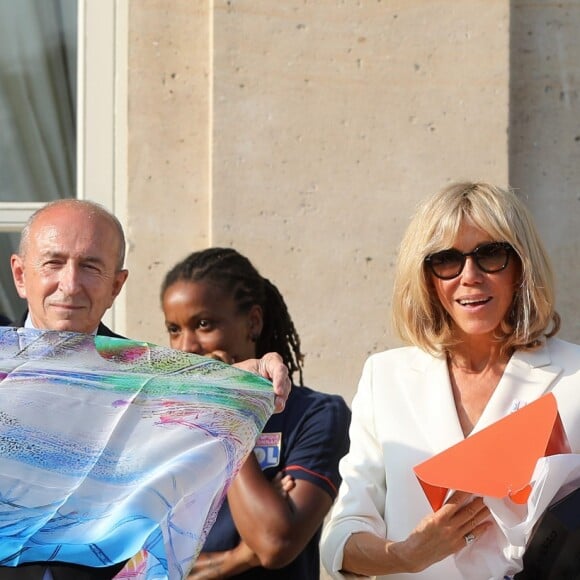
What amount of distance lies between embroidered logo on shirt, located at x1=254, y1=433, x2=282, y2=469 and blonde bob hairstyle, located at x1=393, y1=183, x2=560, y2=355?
0.45 meters

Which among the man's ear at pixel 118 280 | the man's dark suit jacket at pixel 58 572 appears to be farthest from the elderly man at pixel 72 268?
the man's dark suit jacket at pixel 58 572

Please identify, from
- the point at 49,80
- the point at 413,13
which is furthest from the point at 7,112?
the point at 413,13

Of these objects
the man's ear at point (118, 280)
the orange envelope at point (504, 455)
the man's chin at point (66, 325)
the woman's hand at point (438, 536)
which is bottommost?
the woman's hand at point (438, 536)

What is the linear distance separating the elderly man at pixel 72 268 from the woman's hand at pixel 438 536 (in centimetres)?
48

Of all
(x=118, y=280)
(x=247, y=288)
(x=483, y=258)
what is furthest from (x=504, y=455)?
(x=247, y=288)

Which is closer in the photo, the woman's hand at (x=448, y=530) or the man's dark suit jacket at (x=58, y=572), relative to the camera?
the man's dark suit jacket at (x=58, y=572)

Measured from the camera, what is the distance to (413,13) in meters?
4.66

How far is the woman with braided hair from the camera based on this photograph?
352 cm

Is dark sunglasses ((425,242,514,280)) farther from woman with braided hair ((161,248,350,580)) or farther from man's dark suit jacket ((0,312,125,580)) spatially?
man's dark suit jacket ((0,312,125,580))

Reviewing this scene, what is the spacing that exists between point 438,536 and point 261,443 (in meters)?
0.70

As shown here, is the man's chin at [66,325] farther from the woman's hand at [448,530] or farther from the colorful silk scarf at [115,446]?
the woman's hand at [448,530]

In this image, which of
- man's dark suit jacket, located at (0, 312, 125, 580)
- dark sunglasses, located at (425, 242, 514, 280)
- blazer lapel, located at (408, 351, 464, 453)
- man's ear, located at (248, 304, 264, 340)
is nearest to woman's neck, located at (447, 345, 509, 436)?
blazer lapel, located at (408, 351, 464, 453)

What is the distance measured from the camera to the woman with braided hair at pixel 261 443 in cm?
352

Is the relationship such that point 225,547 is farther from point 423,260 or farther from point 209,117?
point 209,117
